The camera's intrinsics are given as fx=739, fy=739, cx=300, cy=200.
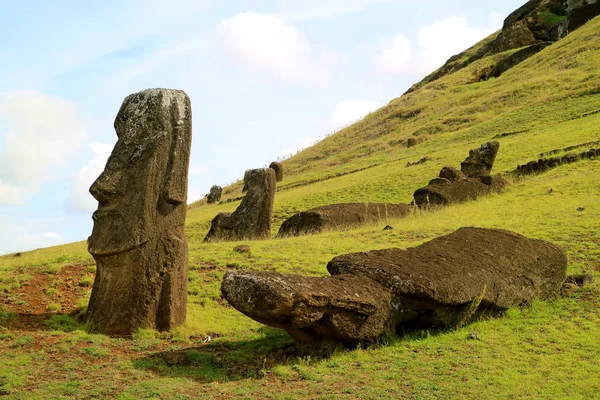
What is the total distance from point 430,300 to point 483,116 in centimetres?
4956

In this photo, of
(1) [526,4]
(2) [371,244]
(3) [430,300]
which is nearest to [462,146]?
(2) [371,244]

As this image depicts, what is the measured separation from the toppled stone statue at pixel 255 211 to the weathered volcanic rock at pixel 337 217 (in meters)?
1.19

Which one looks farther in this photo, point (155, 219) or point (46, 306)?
point (46, 306)

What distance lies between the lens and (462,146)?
46.7 meters

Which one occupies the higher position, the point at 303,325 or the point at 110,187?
the point at 110,187

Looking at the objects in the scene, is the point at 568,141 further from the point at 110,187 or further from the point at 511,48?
the point at 511,48

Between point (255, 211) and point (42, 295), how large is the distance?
10.8 meters

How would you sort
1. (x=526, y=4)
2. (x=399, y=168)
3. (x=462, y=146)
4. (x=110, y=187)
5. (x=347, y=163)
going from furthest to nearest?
1. (x=526, y=4)
2. (x=347, y=163)
3. (x=462, y=146)
4. (x=399, y=168)
5. (x=110, y=187)

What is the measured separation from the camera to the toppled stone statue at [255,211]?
77.6 ft

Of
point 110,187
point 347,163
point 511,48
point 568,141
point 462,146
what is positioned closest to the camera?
point 110,187

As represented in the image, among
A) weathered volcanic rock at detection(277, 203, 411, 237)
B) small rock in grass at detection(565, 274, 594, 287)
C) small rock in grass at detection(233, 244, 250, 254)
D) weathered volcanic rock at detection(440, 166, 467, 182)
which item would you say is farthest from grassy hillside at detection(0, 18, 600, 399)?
weathered volcanic rock at detection(440, 166, 467, 182)

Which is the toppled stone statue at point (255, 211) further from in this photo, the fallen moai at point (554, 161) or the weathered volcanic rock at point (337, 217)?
the fallen moai at point (554, 161)

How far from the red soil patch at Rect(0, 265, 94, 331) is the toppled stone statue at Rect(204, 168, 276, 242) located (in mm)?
8591

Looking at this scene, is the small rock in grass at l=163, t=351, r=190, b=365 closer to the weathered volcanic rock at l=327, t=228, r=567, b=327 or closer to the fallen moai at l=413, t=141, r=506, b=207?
the weathered volcanic rock at l=327, t=228, r=567, b=327
